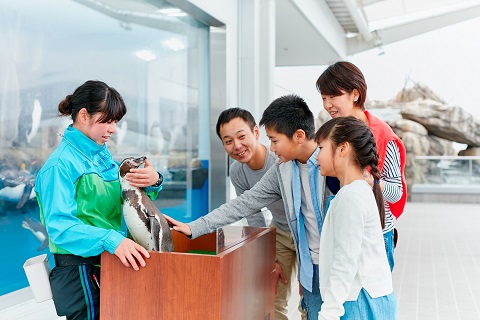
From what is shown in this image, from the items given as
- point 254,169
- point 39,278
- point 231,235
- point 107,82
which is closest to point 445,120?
point 107,82

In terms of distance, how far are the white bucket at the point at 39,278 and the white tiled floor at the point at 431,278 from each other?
1.25m

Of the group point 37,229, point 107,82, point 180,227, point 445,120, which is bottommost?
point 37,229

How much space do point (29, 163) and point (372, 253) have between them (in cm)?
211

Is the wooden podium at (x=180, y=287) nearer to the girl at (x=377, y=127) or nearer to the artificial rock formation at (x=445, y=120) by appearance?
the girl at (x=377, y=127)

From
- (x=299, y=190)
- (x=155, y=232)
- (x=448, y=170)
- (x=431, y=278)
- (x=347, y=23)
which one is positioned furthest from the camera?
(x=448, y=170)

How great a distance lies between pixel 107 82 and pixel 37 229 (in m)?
1.13

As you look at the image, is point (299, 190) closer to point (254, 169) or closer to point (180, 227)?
point (180, 227)

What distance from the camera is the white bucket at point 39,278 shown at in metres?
1.70

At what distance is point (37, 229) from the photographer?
311 centimetres

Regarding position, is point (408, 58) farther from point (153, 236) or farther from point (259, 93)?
point (153, 236)

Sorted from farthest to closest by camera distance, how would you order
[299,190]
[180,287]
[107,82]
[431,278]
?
[431,278], [107,82], [299,190], [180,287]

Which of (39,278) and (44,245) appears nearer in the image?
(39,278)

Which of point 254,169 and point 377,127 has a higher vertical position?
point 377,127

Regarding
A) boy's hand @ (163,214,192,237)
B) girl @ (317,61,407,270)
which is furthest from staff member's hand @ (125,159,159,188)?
girl @ (317,61,407,270)
